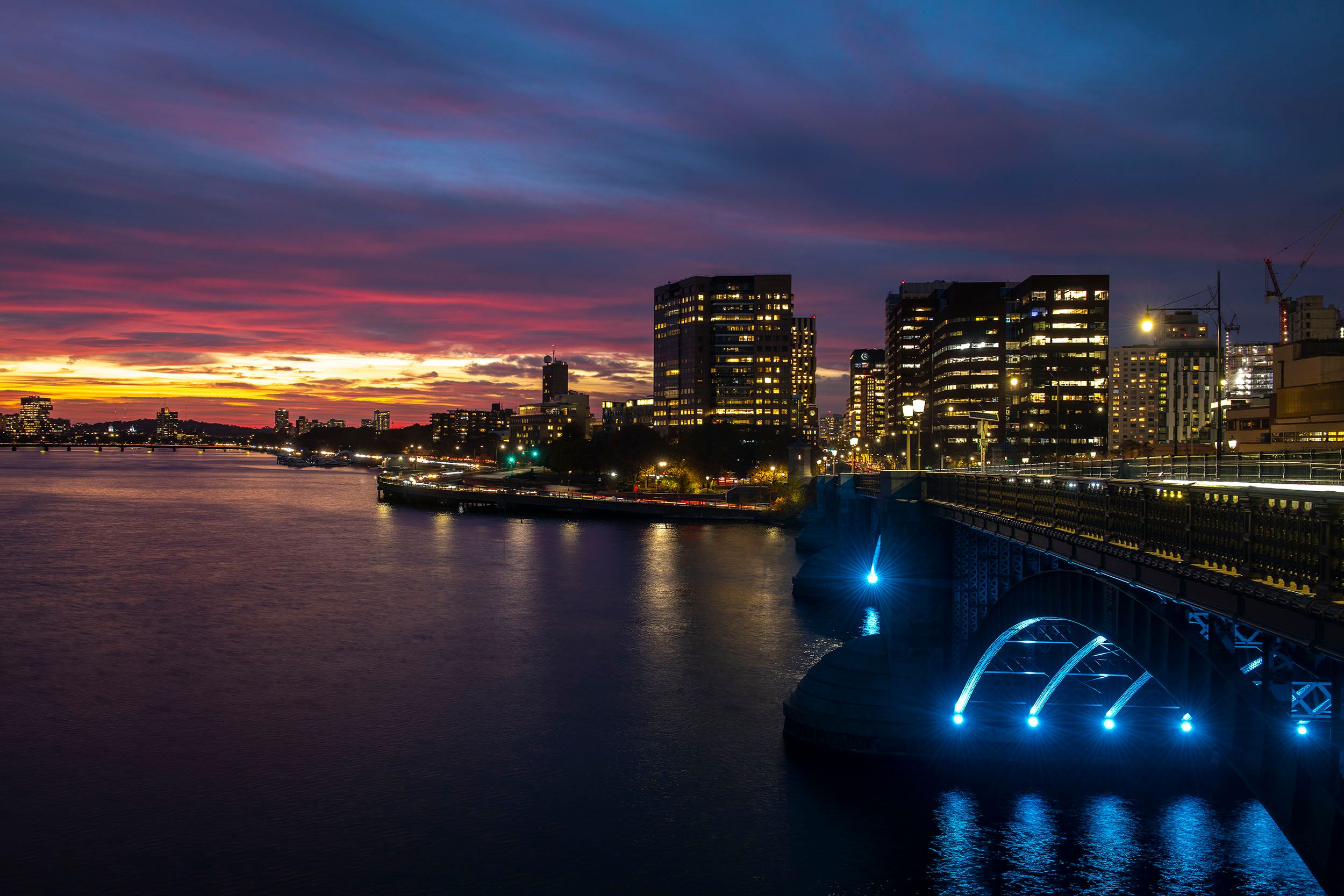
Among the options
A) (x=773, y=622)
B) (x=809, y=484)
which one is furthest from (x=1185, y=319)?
(x=773, y=622)

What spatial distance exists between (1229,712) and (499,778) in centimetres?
2402

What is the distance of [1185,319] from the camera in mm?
192250

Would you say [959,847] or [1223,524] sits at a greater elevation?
[1223,524]

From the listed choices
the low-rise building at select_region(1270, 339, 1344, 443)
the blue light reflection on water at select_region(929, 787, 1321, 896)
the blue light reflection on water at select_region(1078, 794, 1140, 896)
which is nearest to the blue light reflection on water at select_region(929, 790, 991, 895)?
the blue light reflection on water at select_region(929, 787, 1321, 896)

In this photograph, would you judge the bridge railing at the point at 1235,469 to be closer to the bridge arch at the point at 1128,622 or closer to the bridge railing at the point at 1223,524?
the bridge arch at the point at 1128,622

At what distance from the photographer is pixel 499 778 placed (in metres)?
31.2

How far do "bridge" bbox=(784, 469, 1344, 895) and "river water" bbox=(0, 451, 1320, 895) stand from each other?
1657 mm

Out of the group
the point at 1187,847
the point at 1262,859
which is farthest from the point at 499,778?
the point at 1262,859

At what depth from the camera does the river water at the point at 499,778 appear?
82.3 feet

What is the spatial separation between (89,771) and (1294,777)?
113ft

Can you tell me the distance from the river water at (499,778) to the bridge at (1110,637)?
166cm

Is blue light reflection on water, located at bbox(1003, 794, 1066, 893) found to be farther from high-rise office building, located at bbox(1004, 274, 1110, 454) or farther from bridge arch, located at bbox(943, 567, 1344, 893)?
high-rise office building, located at bbox(1004, 274, 1110, 454)

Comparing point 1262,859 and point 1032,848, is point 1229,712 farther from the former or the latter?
point 1262,859

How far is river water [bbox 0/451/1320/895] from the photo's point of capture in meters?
25.1
